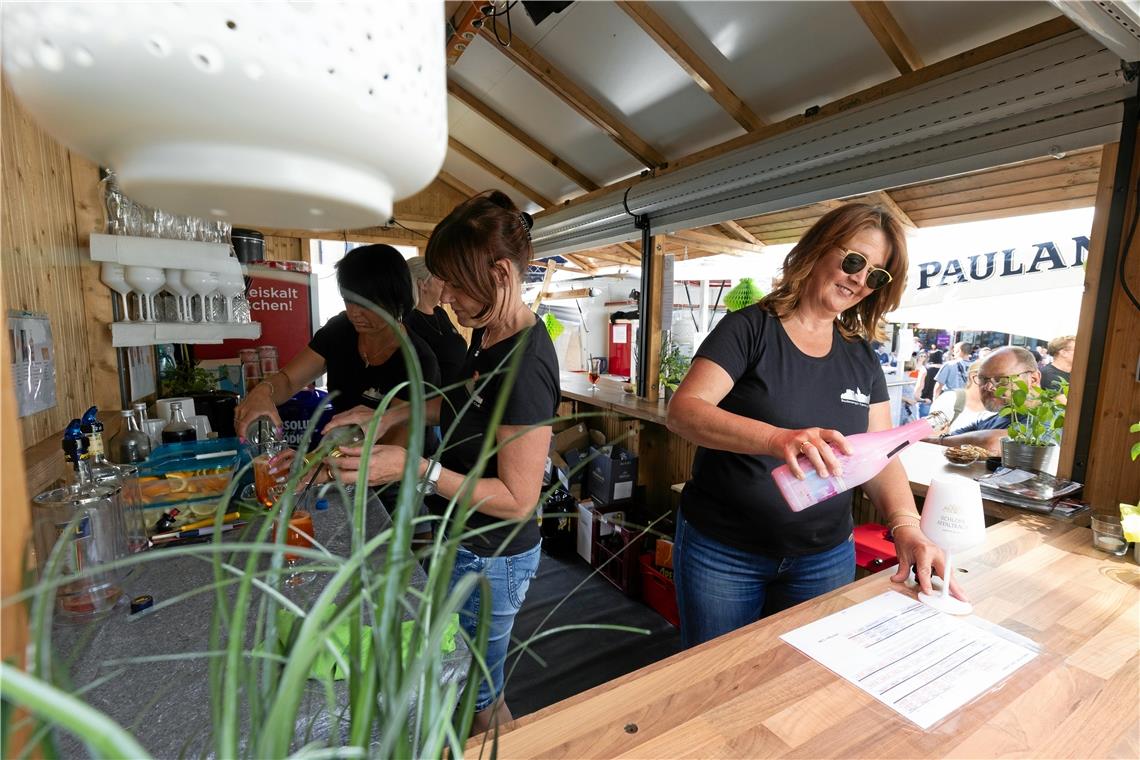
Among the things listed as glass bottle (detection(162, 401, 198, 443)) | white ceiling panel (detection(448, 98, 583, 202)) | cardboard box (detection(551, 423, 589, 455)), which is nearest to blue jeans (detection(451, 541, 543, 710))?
glass bottle (detection(162, 401, 198, 443))

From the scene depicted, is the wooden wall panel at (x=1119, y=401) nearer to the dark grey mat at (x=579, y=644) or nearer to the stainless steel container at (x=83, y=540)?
the dark grey mat at (x=579, y=644)

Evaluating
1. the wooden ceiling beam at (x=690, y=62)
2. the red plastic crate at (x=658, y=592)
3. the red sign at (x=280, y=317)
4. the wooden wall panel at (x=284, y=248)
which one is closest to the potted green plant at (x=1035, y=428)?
the red plastic crate at (x=658, y=592)

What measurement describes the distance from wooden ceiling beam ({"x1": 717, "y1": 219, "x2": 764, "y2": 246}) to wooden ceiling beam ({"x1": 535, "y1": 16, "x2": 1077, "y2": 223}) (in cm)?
100

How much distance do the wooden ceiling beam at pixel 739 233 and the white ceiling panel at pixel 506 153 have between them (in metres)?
1.32

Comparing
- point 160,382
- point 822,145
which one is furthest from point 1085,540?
point 160,382

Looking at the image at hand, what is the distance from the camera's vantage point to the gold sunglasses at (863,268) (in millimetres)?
1257

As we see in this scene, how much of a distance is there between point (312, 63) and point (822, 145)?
2453mm

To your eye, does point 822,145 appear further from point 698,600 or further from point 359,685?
point 359,685

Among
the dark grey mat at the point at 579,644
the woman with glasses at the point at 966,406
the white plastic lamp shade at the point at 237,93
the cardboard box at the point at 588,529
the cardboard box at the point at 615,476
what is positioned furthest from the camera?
the cardboard box at the point at 615,476

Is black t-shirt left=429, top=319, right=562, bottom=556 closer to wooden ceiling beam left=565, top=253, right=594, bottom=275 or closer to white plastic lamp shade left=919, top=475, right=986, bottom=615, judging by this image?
white plastic lamp shade left=919, top=475, right=986, bottom=615

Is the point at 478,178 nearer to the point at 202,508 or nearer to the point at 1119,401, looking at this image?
the point at 202,508

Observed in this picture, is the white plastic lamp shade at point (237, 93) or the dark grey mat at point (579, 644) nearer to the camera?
the white plastic lamp shade at point (237, 93)

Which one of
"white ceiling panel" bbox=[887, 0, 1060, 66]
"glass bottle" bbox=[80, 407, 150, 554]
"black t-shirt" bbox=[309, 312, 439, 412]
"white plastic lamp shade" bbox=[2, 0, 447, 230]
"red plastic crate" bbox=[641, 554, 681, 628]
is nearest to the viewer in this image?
"white plastic lamp shade" bbox=[2, 0, 447, 230]

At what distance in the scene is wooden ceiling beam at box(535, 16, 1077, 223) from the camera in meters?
1.67
